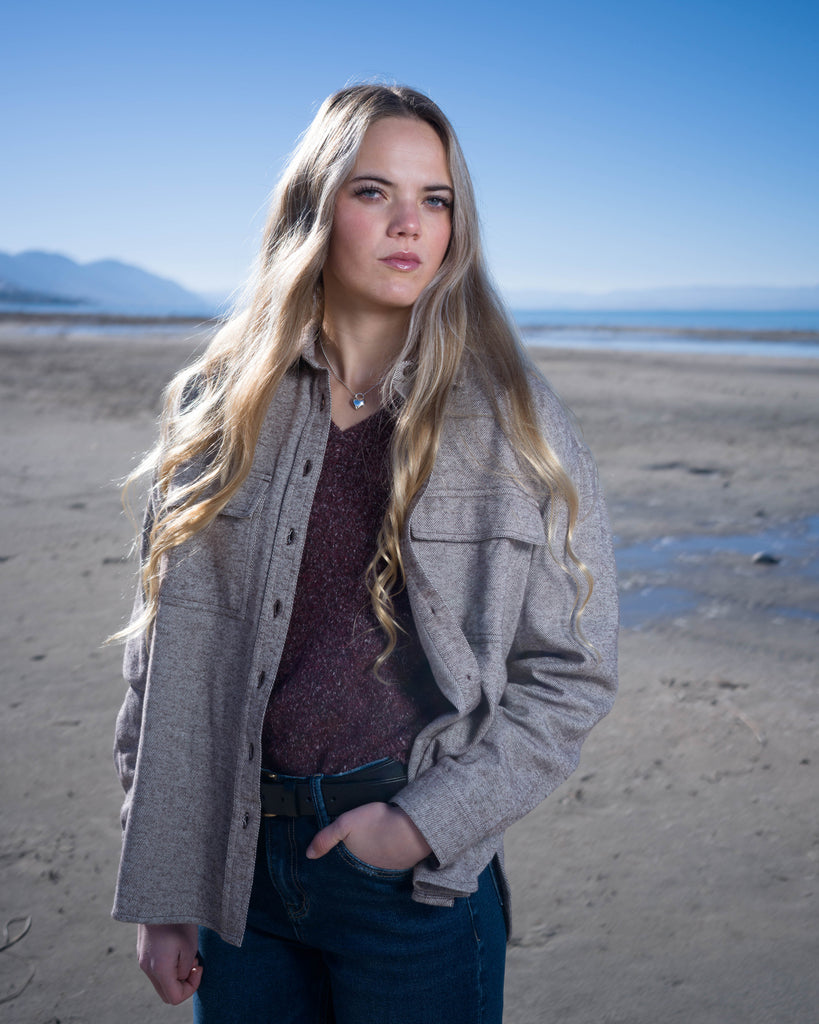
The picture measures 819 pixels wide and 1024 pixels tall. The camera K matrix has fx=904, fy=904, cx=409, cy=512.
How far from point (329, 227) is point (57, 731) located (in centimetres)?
276

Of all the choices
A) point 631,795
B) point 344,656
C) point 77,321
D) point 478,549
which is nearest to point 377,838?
point 344,656

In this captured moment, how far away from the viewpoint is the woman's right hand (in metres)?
1.55

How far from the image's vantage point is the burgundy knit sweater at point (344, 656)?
1.46 m

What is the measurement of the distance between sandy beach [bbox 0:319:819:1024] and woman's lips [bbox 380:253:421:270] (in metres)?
1.89

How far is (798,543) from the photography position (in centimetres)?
619

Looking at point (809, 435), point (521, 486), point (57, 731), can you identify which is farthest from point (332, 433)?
point (809, 435)

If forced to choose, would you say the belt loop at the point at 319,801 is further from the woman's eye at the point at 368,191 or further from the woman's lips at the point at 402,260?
the woman's eye at the point at 368,191

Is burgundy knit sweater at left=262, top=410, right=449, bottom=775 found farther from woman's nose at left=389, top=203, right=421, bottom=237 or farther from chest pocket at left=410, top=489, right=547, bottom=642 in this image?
woman's nose at left=389, top=203, right=421, bottom=237

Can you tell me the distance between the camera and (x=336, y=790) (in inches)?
55.7

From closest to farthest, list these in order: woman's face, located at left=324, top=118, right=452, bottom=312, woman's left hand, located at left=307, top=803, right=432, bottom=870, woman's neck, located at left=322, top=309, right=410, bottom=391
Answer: woman's left hand, located at left=307, top=803, right=432, bottom=870, woman's face, located at left=324, top=118, right=452, bottom=312, woman's neck, located at left=322, top=309, right=410, bottom=391

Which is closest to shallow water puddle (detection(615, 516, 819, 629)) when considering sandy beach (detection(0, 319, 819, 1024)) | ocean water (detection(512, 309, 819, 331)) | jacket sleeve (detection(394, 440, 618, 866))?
sandy beach (detection(0, 319, 819, 1024))

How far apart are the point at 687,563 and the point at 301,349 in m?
4.58

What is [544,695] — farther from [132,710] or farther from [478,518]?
[132,710]

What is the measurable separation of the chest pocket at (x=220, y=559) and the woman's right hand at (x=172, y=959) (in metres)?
0.57
